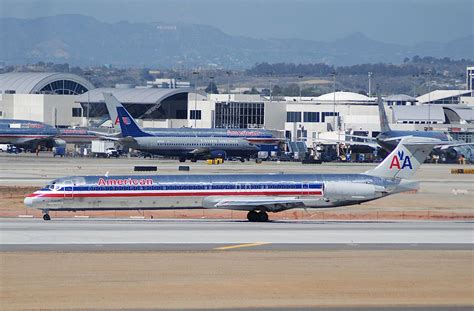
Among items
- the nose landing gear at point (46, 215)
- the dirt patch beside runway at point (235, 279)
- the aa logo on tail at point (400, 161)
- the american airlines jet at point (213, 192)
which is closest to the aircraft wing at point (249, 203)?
the american airlines jet at point (213, 192)

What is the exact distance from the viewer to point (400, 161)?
205 ft

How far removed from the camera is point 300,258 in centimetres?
4519

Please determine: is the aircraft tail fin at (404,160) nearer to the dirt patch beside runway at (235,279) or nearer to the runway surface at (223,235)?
the runway surface at (223,235)

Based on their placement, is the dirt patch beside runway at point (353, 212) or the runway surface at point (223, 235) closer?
the runway surface at point (223, 235)

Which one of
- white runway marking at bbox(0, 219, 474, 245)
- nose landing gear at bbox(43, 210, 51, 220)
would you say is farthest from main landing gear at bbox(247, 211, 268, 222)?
nose landing gear at bbox(43, 210, 51, 220)

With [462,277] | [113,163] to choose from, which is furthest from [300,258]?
[113,163]

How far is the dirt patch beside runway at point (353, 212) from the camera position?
65.6 metres

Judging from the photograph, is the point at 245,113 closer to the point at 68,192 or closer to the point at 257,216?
the point at 257,216

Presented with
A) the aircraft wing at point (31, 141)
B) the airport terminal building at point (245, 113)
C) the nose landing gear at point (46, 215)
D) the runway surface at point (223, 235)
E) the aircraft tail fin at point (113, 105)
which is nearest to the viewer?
the runway surface at point (223, 235)

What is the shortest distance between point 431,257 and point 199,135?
9232 centimetres

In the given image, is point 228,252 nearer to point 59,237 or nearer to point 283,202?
point 59,237

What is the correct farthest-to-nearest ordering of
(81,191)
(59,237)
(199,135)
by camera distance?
(199,135) → (81,191) → (59,237)

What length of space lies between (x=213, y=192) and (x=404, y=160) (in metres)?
12.1

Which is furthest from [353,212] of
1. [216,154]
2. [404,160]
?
[216,154]
